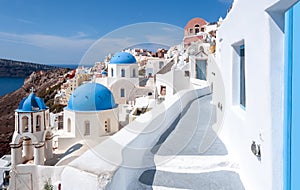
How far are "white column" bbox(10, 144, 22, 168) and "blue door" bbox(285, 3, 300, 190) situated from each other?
43.3ft

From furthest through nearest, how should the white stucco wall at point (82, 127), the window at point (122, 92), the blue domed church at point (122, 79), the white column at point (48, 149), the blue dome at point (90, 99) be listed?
the window at point (122, 92)
the blue domed church at point (122, 79)
the blue dome at point (90, 99)
the white stucco wall at point (82, 127)
the white column at point (48, 149)

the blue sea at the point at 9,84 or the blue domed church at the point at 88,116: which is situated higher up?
the blue sea at the point at 9,84

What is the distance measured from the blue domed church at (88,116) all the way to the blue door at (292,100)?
1231cm

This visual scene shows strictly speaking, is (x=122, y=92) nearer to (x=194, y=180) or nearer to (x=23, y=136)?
(x=23, y=136)

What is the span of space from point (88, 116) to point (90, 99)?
0.92 m

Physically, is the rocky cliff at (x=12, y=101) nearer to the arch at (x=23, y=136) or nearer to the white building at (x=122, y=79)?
the arch at (x=23, y=136)

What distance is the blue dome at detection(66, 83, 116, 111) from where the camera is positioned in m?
13.7

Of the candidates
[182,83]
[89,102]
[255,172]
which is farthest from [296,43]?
[182,83]

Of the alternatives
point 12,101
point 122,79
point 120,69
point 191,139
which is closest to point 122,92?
point 122,79

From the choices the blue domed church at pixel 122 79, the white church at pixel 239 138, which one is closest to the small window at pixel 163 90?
the blue domed church at pixel 122 79

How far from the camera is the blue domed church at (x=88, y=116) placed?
13.6 meters

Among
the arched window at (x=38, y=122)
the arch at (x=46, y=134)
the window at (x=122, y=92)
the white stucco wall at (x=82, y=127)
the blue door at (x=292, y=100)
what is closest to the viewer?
the blue door at (x=292, y=100)

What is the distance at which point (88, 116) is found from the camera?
45.0 feet

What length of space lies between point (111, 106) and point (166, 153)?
11.2 m
